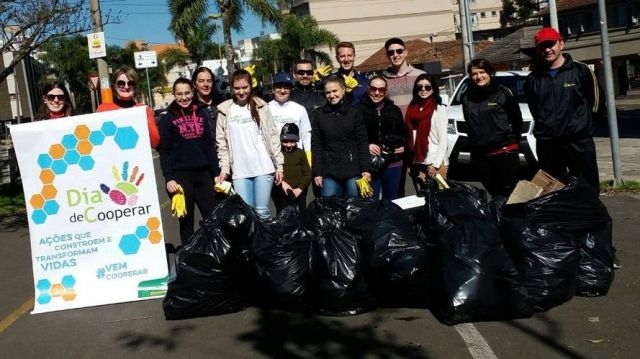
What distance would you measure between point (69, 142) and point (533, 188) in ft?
12.3

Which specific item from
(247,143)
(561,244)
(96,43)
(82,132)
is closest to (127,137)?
(82,132)

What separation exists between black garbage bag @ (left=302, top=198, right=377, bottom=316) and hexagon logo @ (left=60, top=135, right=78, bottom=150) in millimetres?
2212

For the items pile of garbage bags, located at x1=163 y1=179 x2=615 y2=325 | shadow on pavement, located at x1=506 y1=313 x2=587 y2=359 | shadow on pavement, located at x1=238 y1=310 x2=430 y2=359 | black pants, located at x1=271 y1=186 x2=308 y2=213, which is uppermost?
black pants, located at x1=271 y1=186 x2=308 y2=213

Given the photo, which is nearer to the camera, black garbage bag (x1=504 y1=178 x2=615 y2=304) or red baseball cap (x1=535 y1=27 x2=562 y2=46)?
black garbage bag (x1=504 y1=178 x2=615 y2=304)

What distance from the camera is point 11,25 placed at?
1197 centimetres

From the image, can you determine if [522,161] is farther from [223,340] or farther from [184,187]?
[223,340]

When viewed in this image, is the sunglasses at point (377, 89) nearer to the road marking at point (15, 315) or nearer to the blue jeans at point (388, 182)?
the blue jeans at point (388, 182)

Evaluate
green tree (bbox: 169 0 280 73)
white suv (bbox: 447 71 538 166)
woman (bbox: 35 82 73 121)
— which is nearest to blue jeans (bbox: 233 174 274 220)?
woman (bbox: 35 82 73 121)

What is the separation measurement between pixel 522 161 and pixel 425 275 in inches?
274

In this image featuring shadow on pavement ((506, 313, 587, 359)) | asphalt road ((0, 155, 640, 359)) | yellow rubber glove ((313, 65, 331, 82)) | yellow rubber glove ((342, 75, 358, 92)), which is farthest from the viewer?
yellow rubber glove ((313, 65, 331, 82))

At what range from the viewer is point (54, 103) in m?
6.28

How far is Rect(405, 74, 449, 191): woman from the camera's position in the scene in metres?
6.31

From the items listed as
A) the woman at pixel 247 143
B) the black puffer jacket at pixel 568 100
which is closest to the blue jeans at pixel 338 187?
the woman at pixel 247 143

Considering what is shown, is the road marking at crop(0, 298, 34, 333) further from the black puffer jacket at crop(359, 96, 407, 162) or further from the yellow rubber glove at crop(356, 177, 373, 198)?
the black puffer jacket at crop(359, 96, 407, 162)
